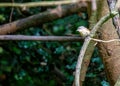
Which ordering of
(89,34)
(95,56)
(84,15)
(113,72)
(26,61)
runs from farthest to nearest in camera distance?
(26,61) < (84,15) < (95,56) < (113,72) < (89,34)

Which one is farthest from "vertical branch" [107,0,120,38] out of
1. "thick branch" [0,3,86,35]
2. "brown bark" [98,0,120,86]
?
"thick branch" [0,3,86,35]

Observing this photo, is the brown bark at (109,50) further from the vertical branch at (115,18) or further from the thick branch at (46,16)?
the thick branch at (46,16)

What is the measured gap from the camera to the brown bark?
1238 millimetres

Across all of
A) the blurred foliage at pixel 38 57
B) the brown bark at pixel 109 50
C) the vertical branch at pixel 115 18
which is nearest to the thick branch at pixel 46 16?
the blurred foliage at pixel 38 57

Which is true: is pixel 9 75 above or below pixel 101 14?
below

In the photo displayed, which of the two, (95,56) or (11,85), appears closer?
(95,56)

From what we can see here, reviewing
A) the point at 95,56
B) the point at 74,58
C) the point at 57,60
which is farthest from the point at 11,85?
the point at 95,56

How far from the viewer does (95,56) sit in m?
1.66

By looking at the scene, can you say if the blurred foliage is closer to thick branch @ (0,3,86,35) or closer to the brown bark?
thick branch @ (0,3,86,35)

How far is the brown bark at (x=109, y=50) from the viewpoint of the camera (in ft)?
4.06

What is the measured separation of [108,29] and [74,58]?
0.73 m

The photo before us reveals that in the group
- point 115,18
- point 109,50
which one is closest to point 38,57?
point 109,50

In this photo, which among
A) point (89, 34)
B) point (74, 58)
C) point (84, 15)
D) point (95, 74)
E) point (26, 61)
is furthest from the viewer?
point (26, 61)

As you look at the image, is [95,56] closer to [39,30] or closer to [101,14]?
[101,14]
